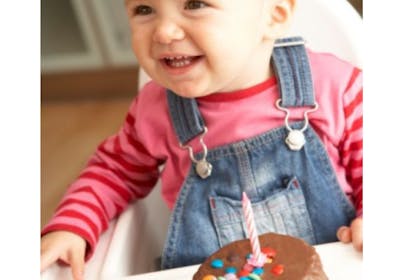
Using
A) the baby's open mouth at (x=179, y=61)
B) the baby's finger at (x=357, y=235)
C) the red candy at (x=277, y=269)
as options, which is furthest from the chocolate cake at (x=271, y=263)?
the baby's open mouth at (x=179, y=61)

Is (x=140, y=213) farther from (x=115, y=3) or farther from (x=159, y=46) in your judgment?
(x=115, y=3)

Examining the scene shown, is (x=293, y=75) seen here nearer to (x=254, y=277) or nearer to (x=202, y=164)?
(x=202, y=164)

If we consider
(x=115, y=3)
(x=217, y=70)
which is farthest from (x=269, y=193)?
(x=115, y=3)

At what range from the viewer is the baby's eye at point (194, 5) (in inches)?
26.2

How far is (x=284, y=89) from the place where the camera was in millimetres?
780

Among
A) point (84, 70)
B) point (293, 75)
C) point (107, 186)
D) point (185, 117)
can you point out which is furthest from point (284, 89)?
point (84, 70)

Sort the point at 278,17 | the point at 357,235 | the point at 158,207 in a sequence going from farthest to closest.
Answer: the point at 158,207, the point at 278,17, the point at 357,235

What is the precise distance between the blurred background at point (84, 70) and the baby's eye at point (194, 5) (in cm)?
142

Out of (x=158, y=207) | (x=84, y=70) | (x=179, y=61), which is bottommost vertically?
(x=84, y=70)

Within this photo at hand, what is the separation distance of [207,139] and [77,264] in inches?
8.2

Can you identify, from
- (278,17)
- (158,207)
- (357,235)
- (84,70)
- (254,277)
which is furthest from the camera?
(84,70)

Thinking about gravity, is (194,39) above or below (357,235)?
above

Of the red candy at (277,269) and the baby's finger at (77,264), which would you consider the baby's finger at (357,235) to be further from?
the baby's finger at (77,264)

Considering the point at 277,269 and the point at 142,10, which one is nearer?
the point at 277,269
